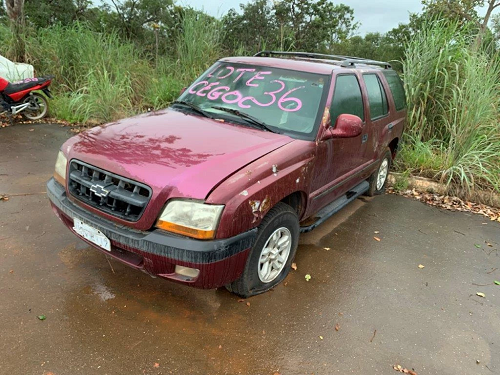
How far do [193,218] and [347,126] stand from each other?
1610 millimetres

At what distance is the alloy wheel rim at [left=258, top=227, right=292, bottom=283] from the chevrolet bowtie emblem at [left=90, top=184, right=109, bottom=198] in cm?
114

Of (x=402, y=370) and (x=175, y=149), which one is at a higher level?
(x=175, y=149)

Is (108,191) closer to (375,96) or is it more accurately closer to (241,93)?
(241,93)

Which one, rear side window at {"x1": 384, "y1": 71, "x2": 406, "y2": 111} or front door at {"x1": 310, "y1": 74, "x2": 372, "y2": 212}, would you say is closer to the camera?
front door at {"x1": 310, "y1": 74, "x2": 372, "y2": 212}

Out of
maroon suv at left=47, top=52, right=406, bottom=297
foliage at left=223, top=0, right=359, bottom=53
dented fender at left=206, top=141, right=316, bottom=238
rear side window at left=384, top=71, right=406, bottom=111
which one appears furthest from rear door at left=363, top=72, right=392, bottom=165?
foliage at left=223, top=0, right=359, bottom=53

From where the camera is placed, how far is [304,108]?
3.29m

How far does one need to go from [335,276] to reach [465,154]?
3.54 metres

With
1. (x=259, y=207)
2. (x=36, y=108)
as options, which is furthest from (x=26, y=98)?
(x=259, y=207)

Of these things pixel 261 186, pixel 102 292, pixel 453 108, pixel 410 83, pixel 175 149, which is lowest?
pixel 102 292

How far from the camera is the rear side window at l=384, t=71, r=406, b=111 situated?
493cm

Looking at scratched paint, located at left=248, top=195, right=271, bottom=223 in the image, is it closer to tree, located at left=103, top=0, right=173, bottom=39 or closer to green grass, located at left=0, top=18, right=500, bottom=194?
green grass, located at left=0, top=18, right=500, bottom=194

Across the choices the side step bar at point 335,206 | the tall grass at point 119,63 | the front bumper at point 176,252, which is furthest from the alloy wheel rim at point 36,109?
the side step bar at point 335,206

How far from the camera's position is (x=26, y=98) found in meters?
7.32

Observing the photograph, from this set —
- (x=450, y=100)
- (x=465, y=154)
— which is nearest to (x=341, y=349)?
(x=465, y=154)
